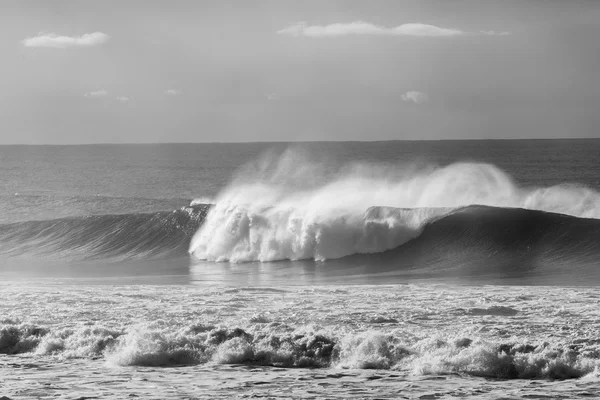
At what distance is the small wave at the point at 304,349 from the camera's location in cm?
970

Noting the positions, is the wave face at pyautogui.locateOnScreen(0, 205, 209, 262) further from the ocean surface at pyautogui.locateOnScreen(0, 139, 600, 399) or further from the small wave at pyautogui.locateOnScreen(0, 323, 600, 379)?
the small wave at pyautogui.locateOnScreen(0, 323, 600, 379)

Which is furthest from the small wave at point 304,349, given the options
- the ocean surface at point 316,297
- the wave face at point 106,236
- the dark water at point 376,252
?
the wave face at point 106,236

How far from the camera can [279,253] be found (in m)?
22.9

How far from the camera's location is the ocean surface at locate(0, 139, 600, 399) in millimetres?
9602

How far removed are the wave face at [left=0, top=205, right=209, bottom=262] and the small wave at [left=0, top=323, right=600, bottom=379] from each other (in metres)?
13.8

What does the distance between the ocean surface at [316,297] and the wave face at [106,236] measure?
8 centimetres

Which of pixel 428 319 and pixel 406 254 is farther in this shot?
pixel 406 254

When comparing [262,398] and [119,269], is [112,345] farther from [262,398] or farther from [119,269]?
[119,269]

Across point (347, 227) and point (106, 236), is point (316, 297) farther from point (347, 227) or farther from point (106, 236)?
point (106, 236)

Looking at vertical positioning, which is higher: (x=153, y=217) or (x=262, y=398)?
(x=153, y=217)

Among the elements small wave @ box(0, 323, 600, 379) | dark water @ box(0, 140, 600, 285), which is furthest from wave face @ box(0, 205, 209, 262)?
small wave @ box(0, 323, 600, 379)

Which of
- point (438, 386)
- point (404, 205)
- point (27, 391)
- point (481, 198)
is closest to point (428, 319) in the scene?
point (438, 386)

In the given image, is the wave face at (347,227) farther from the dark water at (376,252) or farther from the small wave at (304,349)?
the small wave at (304,349)

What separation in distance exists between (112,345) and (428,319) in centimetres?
448
